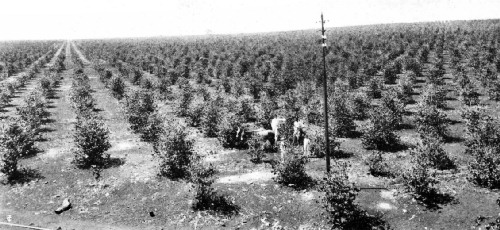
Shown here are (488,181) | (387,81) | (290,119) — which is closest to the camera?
(488,181)

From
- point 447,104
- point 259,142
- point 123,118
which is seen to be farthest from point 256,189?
point 447,104

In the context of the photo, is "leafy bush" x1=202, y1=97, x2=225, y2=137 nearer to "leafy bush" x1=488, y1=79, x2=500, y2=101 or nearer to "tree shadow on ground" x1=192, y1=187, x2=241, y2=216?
"tree shadow on ground" x1=192, y1=187, x2=241, y2=216

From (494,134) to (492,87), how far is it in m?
12.7

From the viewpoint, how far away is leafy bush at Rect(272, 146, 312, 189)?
52.4 feet

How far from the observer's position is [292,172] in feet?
52.6

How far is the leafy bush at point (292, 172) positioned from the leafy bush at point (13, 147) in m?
12.4

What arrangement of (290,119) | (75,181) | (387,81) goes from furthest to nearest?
(387,81), (290,119), (75,181)

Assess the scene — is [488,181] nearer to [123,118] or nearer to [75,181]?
[75,181]

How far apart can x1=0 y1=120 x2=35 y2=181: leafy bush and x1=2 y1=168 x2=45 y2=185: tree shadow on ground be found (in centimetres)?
8

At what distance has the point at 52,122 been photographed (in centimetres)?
2773

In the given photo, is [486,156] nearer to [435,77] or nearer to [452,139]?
[452,139]

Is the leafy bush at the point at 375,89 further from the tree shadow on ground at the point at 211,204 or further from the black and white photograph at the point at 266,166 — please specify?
the tree shadow on ground at the point at 211,204

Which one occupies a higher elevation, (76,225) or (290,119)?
(290,119)

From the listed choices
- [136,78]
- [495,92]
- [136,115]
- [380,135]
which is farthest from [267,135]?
[136,78]
